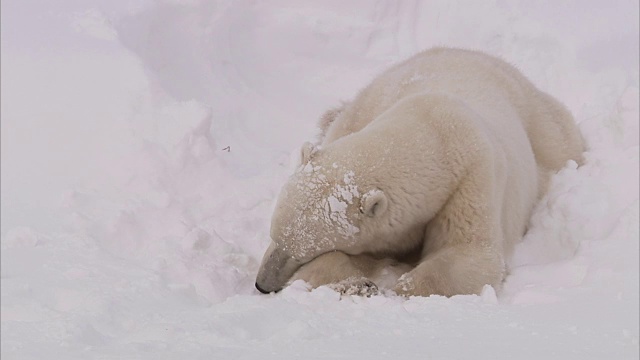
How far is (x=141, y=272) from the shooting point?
3766 millimetres

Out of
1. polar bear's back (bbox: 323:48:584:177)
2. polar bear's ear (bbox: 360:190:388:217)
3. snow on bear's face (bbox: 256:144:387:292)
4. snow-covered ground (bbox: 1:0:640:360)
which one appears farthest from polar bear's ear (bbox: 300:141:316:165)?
polar bear's back (bbox: 323:48:584:177)

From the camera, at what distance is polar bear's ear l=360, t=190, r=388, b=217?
3963mm

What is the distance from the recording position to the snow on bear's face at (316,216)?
400 cm

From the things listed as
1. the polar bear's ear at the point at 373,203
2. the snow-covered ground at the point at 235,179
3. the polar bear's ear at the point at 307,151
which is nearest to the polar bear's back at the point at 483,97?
the snow-covered ground at the point at 235,179

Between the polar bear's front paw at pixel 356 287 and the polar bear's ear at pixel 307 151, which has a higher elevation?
the polar bear's ear at pixel 307 151

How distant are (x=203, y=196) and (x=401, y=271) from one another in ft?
4.57

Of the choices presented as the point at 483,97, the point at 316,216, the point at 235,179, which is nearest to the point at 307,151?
the point at 316,216

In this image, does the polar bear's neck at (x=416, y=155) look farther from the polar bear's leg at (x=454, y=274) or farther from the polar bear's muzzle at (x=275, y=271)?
the polar bear's muzzle at (x=275, y=271)

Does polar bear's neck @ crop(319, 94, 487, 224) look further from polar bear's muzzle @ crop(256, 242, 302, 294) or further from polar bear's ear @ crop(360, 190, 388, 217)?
polar bear's muzzle @ crop(256, 242, 302, 294)

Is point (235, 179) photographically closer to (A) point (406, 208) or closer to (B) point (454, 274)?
(A) point (406, 208)

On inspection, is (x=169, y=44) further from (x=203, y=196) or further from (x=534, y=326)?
(x=534, y=326)

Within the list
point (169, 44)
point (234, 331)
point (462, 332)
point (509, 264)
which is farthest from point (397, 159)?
point (169, 44)

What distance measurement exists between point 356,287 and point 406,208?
24.1 inches

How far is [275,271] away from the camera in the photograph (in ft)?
13.7
